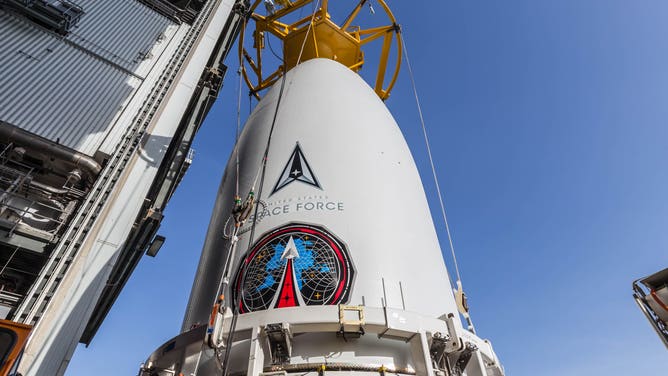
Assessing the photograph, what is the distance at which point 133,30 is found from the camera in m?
12.0

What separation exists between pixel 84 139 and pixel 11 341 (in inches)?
261

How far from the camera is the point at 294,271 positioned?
4797mm

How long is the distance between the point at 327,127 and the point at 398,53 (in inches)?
241

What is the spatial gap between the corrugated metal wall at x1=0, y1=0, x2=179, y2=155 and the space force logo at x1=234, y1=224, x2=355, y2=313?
599cm

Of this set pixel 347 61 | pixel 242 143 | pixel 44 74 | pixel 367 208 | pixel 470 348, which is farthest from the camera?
pixel 347 61

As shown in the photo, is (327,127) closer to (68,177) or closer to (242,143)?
(242,143)

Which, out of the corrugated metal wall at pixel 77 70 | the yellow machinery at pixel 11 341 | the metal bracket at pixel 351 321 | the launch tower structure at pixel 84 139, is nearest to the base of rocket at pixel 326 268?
the metal bracket at pixel 351 321

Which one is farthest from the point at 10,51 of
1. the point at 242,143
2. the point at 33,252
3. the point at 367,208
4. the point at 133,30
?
the point at 367,208

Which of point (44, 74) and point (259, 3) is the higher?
point (259, 3)

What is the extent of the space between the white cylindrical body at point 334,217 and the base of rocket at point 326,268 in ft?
0.06

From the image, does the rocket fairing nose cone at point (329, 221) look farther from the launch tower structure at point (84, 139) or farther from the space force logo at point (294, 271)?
the launch tower structure at point (84, 139)

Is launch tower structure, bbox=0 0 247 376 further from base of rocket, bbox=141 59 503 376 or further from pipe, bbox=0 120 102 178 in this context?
base of rocket, bbox=141 59 503 376

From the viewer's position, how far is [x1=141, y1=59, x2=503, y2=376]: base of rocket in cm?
406

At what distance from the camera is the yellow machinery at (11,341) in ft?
10.3
